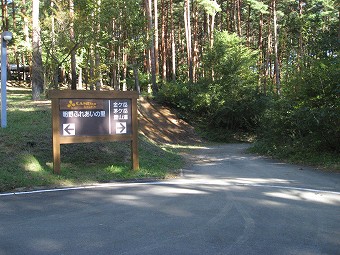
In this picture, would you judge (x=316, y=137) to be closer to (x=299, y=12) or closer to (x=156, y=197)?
(x=156, y=197)

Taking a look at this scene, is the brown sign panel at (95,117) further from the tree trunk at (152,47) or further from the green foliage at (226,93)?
the green foliage at (226,93)

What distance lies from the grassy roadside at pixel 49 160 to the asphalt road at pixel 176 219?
0.99m

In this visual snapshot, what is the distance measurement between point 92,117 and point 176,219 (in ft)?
18.3

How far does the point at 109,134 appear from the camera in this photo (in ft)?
35.9

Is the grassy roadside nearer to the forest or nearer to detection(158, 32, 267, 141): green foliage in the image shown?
the forest

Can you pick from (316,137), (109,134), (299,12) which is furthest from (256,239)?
(299,12)

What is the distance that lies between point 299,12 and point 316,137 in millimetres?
30878

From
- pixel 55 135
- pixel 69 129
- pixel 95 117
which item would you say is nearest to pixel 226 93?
pixel 95 117

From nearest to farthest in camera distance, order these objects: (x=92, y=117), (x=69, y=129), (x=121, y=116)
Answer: (x=69, y=129) → (x=92, y=117) → (x=121, y=116)

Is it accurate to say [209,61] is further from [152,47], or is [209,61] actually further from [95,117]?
[95,117]

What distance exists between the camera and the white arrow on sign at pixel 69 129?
10.2m

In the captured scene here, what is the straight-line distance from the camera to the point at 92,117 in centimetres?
1070

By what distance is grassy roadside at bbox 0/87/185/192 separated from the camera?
951cm

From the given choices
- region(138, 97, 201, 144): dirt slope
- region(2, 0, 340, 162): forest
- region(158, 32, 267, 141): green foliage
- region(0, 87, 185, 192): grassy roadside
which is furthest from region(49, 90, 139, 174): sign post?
region(158, 32, 267, 141): green foliage
